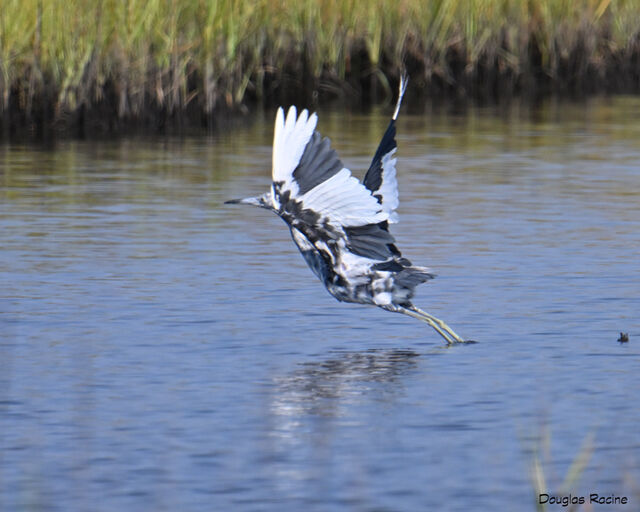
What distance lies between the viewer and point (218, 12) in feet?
54.5

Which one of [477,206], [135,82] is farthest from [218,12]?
[477,206]

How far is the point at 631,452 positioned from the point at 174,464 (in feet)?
4.96

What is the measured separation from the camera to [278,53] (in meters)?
19.0

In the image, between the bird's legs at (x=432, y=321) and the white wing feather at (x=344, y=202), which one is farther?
the bird's legs at (x=432, y=321)

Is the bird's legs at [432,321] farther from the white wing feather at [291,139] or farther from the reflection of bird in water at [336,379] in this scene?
the white wing feather at [291,139]

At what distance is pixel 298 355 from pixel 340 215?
644mm

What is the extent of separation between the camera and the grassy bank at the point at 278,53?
15.7 m

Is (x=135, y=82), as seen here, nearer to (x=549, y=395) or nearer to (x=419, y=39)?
(x=419, y=39)

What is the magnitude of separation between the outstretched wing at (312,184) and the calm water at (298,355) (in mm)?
627

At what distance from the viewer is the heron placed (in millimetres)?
7082

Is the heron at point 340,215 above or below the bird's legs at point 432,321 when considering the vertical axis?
above

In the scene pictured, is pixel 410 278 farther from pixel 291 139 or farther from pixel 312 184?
pixel 291 139

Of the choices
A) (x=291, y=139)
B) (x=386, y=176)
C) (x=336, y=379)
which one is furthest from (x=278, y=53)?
(x=336, y=379)

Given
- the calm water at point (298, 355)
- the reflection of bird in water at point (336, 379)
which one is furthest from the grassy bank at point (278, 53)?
the reflection of bird in water at point (336, 379)
